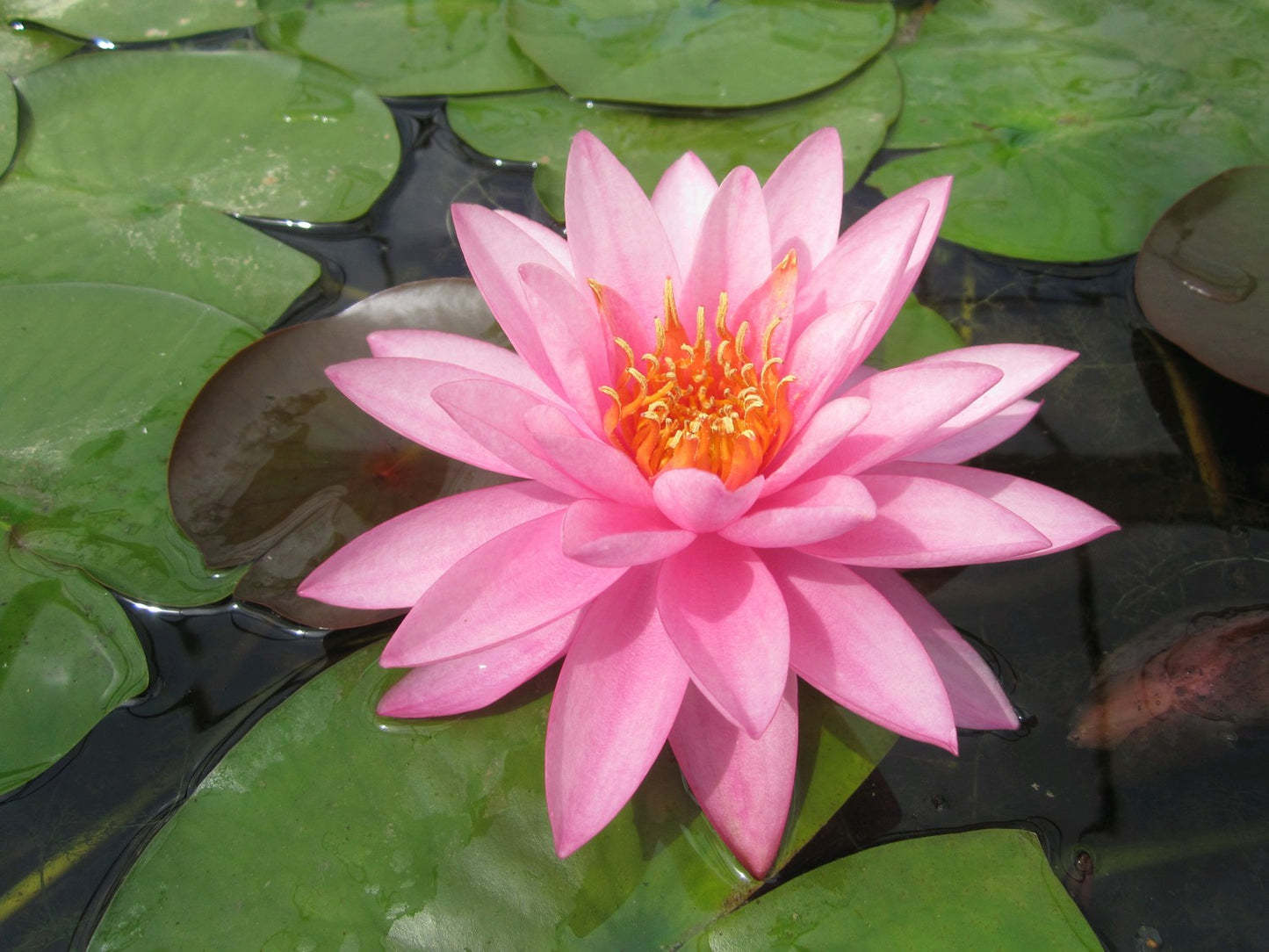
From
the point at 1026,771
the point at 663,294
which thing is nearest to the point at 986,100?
the point at 663,294

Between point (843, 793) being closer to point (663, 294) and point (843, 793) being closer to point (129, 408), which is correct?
point (663, 294)

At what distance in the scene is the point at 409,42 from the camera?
133 inches

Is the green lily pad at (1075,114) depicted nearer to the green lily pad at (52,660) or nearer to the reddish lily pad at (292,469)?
the reddish lily pad at (292,469)

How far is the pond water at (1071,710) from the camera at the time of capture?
178 centimetres

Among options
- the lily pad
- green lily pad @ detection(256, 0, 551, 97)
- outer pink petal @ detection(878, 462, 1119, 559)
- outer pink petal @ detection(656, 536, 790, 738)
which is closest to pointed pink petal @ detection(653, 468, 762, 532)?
outer pink petal @ detection(656, 536, 790, 738)

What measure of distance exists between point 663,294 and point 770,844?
1333 millimetres

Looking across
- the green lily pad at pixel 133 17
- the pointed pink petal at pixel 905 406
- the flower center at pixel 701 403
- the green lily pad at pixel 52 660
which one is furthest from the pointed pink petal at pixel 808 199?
the green lily pad at pixel 133 17

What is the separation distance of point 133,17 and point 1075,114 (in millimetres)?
4094

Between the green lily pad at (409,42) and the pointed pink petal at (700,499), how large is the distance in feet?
8.13

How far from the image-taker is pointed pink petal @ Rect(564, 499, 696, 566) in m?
1.37

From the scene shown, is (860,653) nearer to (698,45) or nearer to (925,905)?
(925,905)

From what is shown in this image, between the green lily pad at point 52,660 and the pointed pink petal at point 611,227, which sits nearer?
the green lily pad at point 52,660

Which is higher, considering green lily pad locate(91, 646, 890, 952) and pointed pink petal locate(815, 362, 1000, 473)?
pointed pink petal locate(815, 362, 1000, 473)

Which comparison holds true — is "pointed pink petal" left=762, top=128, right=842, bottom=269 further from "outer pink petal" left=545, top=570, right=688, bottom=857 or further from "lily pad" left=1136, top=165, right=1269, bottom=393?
"lily pad" left=1136, top=165, right=1269, bottom=393
